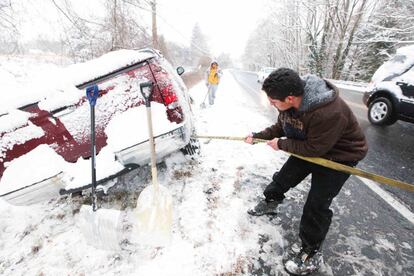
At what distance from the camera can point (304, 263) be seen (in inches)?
87.7

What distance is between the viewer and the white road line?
113 inches

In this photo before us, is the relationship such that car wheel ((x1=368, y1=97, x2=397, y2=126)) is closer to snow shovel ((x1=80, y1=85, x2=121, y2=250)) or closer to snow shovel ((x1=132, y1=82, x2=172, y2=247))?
snow shovel ((x1=132, y1=82, x2=172, y2=247))

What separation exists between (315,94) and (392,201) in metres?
2.14

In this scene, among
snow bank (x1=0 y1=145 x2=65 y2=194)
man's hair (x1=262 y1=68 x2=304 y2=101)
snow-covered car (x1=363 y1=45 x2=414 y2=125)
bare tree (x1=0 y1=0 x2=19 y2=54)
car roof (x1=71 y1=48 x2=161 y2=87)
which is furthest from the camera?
bare tree (x1=0 y1=0 x2=19 y2=54)

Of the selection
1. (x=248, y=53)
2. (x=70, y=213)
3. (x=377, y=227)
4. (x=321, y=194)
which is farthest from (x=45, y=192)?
(x=248, y=53)

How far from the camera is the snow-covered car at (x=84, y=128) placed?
2.55 meters

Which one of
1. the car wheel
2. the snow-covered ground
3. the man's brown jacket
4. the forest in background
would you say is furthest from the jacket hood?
the forest in background

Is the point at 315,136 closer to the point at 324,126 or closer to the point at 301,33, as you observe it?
the point at 324,126

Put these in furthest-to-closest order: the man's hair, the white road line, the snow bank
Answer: the white road line, the snow bank, the man's hair

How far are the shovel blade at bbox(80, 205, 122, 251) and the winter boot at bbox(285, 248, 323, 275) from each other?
1.53 m

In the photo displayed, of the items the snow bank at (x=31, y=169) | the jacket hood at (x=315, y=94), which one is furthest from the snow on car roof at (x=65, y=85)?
the jacket hood at (x=315, y=94)

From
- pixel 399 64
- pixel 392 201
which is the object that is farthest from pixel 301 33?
pixel 392 201

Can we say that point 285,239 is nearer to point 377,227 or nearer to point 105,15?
point 377,227

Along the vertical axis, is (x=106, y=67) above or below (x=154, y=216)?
above
